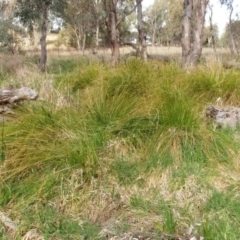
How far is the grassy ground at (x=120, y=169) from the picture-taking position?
83.6 inches

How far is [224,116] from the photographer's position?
3713mm

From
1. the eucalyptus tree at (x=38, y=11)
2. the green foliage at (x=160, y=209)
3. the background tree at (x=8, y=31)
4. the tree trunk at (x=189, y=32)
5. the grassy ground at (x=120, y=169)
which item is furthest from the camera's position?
the background tree at (x=8, y=31)

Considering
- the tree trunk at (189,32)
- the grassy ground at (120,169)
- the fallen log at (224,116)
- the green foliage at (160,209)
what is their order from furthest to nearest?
the tree trunk at (189,32) < the fallen log at (224,116) < the grassy ground at (120,169) < the green foliage at (160,209)

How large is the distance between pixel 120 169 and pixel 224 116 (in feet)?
5.63

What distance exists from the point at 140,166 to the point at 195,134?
69 centimetres

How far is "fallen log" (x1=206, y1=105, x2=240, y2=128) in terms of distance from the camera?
3631 mm

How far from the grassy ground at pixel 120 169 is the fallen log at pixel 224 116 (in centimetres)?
17

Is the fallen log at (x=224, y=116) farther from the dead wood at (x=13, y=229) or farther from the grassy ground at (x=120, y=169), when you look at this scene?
the dead wood at (x=13, y=229)

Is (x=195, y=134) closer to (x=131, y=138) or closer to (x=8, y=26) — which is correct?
(x=131, y=138)

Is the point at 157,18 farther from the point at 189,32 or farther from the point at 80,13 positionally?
the point at 189,32

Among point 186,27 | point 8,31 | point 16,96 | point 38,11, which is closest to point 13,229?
point 16,96

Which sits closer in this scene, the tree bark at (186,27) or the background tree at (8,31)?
the tree bark at (186,27)

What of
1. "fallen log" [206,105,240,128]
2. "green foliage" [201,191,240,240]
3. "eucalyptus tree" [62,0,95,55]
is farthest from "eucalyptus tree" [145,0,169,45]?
"green foliage" [201,191,240,240]

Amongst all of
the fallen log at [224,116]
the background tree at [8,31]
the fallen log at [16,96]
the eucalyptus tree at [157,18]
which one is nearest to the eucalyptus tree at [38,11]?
the background tree at [8,31]
